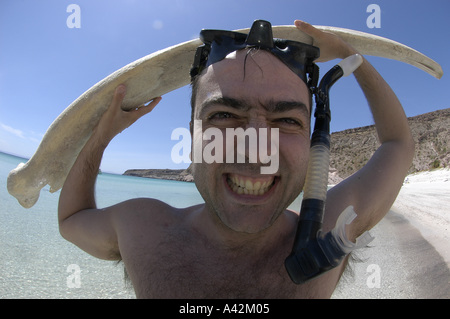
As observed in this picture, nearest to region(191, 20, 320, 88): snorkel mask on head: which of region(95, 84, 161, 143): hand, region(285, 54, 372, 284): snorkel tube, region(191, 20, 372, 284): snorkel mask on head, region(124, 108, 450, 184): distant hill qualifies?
region(191, 20, 372, 284): snorkel mask on head

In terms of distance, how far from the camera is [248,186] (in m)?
1.26

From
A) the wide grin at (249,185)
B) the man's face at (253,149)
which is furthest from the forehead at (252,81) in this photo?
the wide grin at (249,185)

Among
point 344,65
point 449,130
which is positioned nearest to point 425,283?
point 344,65

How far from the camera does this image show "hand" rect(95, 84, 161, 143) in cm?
176

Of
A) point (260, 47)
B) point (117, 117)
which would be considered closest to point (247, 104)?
point (260, 47)

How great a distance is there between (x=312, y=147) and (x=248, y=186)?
0.41 meters

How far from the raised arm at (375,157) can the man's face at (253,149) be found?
0.51 m

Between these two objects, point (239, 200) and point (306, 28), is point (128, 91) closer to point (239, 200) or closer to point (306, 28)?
point (239, 200)

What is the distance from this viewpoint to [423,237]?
581 centimetres

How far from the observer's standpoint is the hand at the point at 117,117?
176 centimetres

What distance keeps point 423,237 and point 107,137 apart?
7071 mm

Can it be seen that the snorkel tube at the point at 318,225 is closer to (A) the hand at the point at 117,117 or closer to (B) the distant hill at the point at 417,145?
(A) the hand at the point at 117,117

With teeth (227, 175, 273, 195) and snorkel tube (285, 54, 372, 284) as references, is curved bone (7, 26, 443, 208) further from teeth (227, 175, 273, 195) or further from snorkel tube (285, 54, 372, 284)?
teeth (227, 175, 273, 195)

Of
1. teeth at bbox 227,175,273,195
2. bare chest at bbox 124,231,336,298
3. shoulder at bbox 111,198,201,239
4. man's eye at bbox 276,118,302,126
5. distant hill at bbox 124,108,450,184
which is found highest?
man's eye at bbox 276,118,302,126
